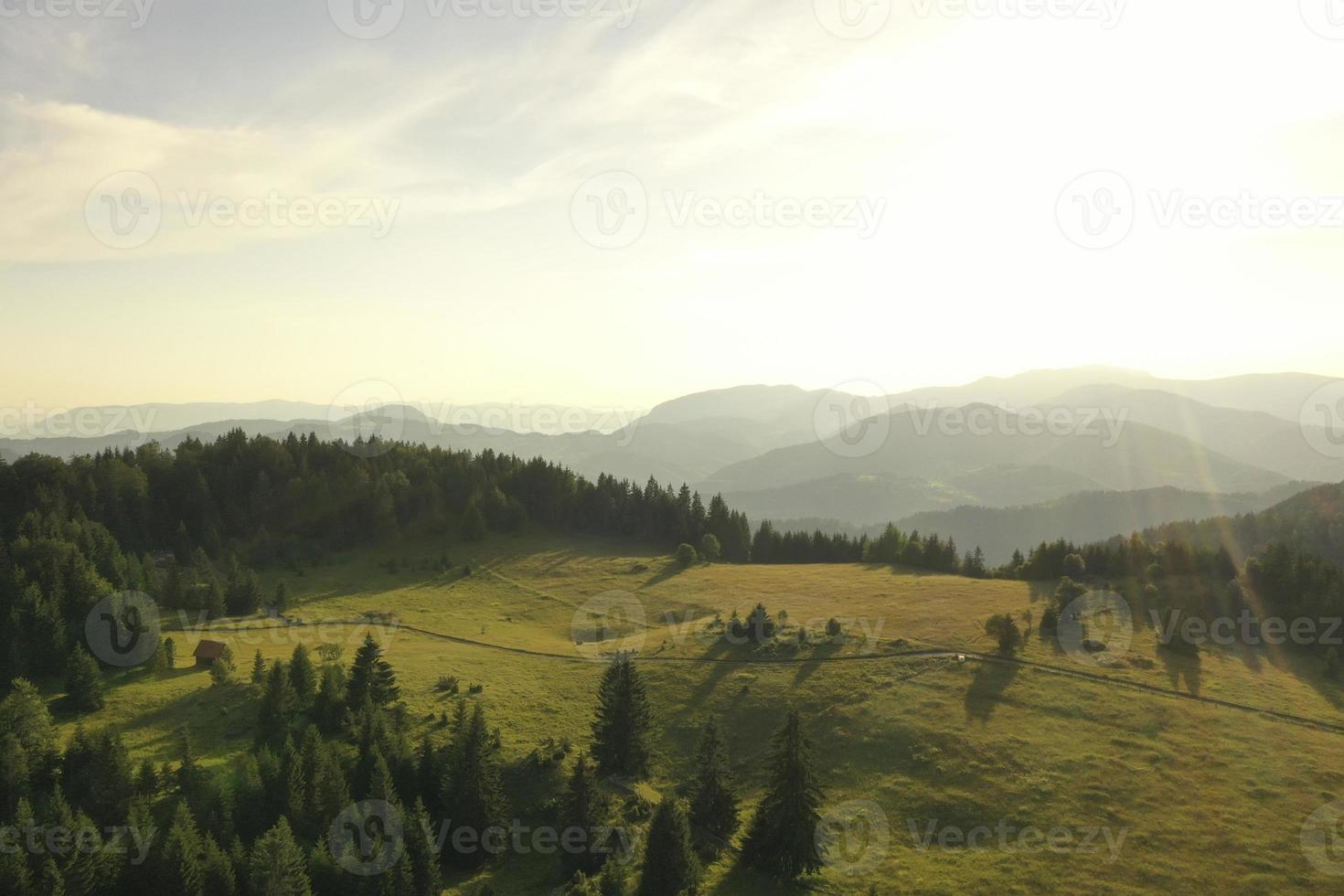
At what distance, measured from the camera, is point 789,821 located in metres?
47.4

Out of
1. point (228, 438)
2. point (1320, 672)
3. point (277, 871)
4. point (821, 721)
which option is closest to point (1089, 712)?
point (821, 721)

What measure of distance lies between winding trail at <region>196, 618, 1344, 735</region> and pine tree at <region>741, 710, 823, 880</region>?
88.4 ft

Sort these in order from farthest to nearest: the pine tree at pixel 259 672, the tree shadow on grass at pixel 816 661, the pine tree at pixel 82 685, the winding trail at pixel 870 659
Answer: the tree shadow on grass at pixel 816 661 → the pine tree at pixel 259 672 → the winding trail at pixel 870 659 → the pine tree at pixel 82 685

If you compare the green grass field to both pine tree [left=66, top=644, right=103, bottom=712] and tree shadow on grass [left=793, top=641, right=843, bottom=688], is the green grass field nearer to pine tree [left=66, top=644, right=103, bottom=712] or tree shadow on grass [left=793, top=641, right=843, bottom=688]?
tree shadow on grass [left=793, top=641, right=843, bottom=688]

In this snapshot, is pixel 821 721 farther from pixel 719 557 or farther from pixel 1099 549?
pixel 719 557

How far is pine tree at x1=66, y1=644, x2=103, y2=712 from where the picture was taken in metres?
59.0

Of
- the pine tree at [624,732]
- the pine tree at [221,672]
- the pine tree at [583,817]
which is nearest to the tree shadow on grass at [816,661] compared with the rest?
the pine tree at [624,732]

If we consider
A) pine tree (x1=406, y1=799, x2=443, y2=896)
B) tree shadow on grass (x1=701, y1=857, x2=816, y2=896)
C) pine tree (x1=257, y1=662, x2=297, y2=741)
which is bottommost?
tree shadow on grass (x1=701, y1=857, x2=816, y2=896)

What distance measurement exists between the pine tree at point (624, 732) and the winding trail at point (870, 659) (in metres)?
18.9

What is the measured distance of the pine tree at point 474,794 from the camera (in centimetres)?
5038

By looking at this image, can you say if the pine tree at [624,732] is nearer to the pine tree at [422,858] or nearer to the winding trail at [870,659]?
the pine tree at [422,858]

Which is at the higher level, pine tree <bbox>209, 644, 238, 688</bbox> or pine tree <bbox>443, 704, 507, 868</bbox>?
pine tree <bbox>209, 644, 238, 688</bbox>

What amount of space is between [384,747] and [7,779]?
22.8 meters

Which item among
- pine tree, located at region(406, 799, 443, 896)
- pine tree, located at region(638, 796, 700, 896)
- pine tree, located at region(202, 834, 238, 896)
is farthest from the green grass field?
pine tree, located at region(202, 834, 238, 896)
